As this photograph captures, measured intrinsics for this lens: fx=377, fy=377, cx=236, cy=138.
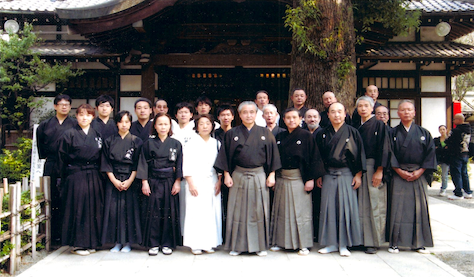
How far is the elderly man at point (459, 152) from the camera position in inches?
340

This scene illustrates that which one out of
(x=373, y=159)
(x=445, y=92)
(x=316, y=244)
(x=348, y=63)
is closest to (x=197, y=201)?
(x=316, y=244)

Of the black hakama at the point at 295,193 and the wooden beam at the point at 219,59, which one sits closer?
the black hakama at the point at 295,193

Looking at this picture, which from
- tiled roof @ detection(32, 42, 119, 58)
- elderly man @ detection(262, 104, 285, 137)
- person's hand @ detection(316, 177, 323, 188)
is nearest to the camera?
person's hand @ detection(316, 177, 323, 188)

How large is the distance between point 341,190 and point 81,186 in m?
3.14

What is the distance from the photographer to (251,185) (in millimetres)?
4543

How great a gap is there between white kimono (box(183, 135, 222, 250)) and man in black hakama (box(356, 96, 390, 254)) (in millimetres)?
1816

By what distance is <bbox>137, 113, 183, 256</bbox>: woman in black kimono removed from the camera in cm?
459

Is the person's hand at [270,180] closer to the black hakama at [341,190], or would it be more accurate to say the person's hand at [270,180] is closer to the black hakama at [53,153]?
the black hakama at [341,190]

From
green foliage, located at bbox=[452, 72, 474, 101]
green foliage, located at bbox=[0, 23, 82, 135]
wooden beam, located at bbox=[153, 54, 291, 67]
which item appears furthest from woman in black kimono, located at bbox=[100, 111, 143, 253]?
green foliage, located at bbox=[452, 72, 474, 101]

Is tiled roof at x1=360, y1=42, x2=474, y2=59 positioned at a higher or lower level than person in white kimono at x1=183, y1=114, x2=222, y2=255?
higher

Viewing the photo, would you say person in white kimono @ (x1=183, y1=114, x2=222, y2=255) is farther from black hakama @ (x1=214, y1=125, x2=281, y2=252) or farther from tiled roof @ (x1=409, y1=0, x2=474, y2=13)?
tiled roof @ (x1=409, y1=0, x2=474, y2=13)

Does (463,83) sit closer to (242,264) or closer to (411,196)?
(411,196)

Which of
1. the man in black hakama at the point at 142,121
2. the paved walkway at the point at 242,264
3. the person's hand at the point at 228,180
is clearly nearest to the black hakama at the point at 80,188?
the paved walkway at the point at 242,264

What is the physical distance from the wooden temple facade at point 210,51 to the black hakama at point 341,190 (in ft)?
13.6
